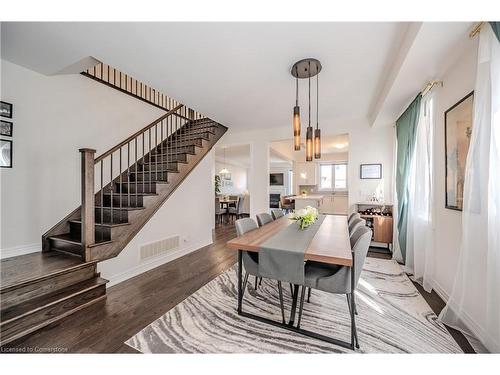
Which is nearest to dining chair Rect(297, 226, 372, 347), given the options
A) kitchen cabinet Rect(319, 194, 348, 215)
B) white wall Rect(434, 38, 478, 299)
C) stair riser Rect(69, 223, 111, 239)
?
white wall Rect(434, 38, 478, 299)

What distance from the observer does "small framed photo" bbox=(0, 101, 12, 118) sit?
7.22 ft

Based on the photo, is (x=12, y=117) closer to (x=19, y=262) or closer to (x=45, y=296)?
(x=19, y=262)

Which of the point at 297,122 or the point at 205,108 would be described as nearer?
the point at 297,122

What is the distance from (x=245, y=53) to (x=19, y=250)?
334cm

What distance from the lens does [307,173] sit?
8.99m

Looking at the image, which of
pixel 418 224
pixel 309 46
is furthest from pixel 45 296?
pixel 418 224

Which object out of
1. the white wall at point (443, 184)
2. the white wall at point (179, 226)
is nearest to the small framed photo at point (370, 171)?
the white wall at point (443, 184)

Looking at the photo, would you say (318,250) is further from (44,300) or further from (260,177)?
(260,177)

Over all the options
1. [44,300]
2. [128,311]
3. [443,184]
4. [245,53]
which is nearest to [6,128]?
[44,300]

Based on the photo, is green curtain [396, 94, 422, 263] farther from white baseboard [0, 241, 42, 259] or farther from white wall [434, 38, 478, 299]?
white baseboard [0, 241, 42, 259]

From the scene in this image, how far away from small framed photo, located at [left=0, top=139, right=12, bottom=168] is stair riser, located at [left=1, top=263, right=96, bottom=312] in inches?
55.3

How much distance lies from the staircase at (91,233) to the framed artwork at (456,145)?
3346 mm

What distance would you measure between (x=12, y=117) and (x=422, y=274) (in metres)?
5.26

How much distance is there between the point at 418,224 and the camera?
2707 mm
